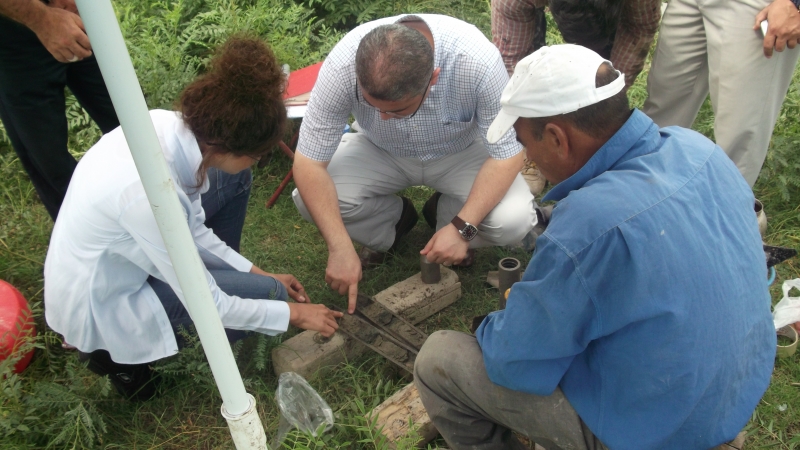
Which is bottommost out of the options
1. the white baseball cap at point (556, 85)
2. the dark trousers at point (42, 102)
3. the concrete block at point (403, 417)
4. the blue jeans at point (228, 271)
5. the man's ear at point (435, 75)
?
the concrete block at point (403, 417)

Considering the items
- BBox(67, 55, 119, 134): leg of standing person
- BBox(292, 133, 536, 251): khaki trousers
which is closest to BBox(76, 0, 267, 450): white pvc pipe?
BBox(292, 133, 536, 251): khaki trousers

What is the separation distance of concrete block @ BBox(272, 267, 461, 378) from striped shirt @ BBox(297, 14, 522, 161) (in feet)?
2.66

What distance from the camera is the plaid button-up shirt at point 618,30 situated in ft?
12.8

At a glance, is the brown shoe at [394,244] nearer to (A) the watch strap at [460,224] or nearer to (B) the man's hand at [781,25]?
(A) the watch strap at [460,224]

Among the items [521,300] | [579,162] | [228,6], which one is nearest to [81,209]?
[521,300]

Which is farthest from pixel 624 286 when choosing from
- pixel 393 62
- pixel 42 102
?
pixel 42 102

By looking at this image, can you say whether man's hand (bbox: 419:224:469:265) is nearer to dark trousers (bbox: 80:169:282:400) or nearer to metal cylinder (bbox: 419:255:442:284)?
metal cylinder (bbox: 419:255:442:284)

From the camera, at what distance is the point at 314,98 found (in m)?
3.35

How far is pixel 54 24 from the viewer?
3160 mm

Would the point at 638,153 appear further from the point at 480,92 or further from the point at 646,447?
the point at 480,92

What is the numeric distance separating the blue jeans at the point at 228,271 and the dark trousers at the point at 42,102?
101 centimetres

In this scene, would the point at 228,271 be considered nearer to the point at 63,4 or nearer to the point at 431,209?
the point at 431,209

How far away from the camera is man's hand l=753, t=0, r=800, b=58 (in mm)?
3301

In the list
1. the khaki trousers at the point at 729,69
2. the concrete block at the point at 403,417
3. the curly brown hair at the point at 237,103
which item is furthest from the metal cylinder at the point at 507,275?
the khaki trousers at the point at 729,69
